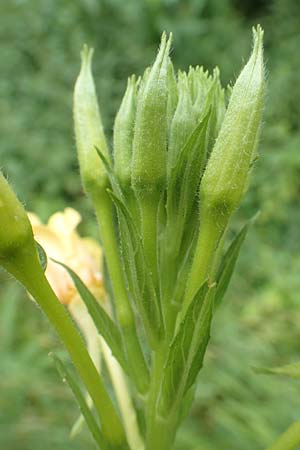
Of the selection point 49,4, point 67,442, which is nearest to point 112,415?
point 67,442

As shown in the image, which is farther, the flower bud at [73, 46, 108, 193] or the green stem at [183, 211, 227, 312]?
the flower bud at [73, 46, 108, 193]

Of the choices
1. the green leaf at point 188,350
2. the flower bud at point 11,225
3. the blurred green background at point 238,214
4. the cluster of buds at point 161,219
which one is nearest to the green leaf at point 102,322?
the cluster of buds at point 161,219

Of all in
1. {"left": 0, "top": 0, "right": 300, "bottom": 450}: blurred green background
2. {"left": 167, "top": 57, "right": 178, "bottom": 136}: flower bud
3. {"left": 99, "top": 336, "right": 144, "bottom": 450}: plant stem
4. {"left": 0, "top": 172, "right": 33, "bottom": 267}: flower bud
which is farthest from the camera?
{"left": 0, "top": 0, "right": 300, "bottom": 450}: blurred green background

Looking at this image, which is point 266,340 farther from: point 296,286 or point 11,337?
point 11,337

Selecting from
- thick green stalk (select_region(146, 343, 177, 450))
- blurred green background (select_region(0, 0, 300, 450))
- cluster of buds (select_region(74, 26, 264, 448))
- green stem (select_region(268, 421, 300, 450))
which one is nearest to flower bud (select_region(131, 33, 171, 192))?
cluster of buds (select_region(74, 26, 264, 448))

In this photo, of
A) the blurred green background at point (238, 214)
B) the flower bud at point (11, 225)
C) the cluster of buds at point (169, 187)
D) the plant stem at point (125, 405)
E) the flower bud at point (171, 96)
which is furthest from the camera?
the blurred green background at point (238, 214)

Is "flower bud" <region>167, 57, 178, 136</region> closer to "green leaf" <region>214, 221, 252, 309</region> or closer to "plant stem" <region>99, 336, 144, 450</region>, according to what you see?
"green leaf" <region>214, 221, 252, 309</region>

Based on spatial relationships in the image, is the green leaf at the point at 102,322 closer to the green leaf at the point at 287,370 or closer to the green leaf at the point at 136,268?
the green leaf at the point at 136,268
